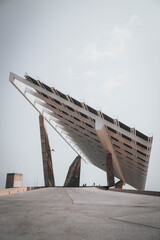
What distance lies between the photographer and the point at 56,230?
170 cm

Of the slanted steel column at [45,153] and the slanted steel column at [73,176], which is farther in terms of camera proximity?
the slanted steel column at [73,176]

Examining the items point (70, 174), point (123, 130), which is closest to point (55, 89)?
point (123, 130)

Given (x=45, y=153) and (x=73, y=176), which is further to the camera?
(x=73, y=176)

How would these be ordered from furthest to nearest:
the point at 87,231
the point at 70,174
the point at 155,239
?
the point at 70,174 → the point at 87,231 → the point at 155,239

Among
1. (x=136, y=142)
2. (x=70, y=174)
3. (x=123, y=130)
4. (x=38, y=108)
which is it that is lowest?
(x=70, y=174)

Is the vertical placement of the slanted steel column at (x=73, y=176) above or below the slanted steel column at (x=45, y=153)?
below

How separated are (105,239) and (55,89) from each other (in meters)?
14.7

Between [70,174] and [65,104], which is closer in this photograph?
[65,104]

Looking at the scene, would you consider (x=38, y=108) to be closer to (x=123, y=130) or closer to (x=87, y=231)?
(x=123, y=130)

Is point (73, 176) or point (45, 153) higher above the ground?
point (45, 153)

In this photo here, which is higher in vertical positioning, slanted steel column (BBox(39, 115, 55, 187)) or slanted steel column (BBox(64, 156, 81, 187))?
slanted steel column (BBox(39, 115, 55, 187))

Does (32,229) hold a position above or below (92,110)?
below

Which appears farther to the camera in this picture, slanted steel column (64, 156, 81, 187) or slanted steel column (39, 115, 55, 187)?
slanted steel column (64, 156, 81, 187)

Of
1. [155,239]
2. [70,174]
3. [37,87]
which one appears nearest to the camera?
[155,239]
